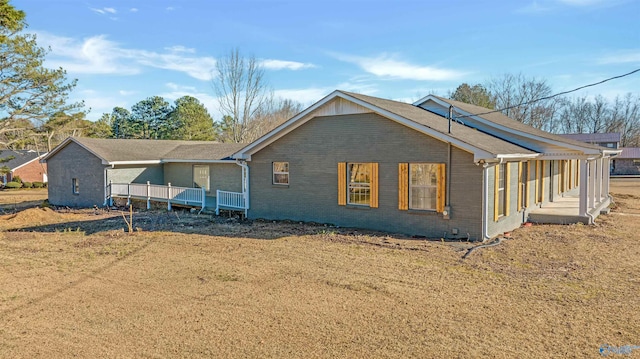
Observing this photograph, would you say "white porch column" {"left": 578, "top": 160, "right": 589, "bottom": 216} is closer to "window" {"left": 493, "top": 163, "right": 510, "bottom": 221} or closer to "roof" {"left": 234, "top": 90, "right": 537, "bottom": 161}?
"roof" {"left": 234, "top": 90, "right": 537, "bottom": 161}

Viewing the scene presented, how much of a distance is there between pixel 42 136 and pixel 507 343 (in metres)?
32.8

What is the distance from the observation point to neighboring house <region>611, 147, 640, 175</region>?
52906 mm

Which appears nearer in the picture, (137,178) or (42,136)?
(137,178)

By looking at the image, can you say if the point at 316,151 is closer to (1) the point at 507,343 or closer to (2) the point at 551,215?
(2) the point at 551,215

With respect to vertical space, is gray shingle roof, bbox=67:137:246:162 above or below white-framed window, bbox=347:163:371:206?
above

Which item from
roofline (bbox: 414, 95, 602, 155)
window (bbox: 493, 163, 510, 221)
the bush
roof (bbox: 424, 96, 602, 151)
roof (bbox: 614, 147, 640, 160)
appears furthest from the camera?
roof (bbox: 614, 147, 640, 160)

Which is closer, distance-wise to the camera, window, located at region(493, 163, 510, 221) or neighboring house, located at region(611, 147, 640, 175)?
window, located at region(493, 163, 510, 221)

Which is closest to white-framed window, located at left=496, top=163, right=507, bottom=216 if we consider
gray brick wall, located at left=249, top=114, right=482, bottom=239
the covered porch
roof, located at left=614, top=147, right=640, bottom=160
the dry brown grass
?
the dry brown grass

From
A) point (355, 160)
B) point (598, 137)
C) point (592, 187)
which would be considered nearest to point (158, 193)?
point (355, 160)

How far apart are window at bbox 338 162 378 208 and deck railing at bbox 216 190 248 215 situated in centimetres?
484

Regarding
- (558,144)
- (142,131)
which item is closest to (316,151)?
(558,144)

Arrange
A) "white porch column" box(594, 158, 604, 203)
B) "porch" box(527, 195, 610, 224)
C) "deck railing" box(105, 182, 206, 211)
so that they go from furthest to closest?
"deck railing" box(105, 182, 206, 211)
"white porch column" box(594, 158, 604, 203)
"porch" box(527, 195, 610, 224)

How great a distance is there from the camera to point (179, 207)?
70.7 feet

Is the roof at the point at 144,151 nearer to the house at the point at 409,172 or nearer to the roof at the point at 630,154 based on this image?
the house at the point at 409,172
